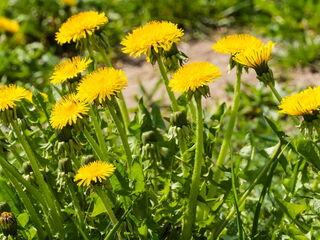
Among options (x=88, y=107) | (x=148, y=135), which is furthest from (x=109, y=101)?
(x=148, y=135)

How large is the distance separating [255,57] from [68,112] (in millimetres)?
521

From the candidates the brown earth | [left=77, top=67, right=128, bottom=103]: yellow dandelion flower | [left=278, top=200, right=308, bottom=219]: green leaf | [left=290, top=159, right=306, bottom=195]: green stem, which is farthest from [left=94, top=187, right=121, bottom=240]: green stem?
the brown earth

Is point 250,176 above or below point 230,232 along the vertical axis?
above

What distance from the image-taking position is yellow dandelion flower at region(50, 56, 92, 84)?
211 cm

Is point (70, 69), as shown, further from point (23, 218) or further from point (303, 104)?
point (303, 104)

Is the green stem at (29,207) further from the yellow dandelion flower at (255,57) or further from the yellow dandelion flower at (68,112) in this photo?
the yellow dandelion flower at (255,57)

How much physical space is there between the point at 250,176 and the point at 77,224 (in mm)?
551

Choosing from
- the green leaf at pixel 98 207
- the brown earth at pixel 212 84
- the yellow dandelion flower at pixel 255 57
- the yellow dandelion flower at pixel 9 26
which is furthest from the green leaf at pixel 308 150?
the yellow dandelion flower at pixel 9 26

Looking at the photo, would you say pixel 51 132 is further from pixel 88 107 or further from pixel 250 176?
pixel 250 176

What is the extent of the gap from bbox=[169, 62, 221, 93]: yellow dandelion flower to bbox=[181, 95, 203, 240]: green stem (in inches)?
1.9

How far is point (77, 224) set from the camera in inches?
81.0

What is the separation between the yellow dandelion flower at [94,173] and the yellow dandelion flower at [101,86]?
17 centimetres

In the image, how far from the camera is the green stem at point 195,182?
1971mm

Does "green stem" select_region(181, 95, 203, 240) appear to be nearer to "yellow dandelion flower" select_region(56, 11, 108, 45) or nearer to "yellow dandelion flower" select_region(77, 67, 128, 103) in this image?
"yellow dandelion flower" select_region(77, 67, 128, 103)
